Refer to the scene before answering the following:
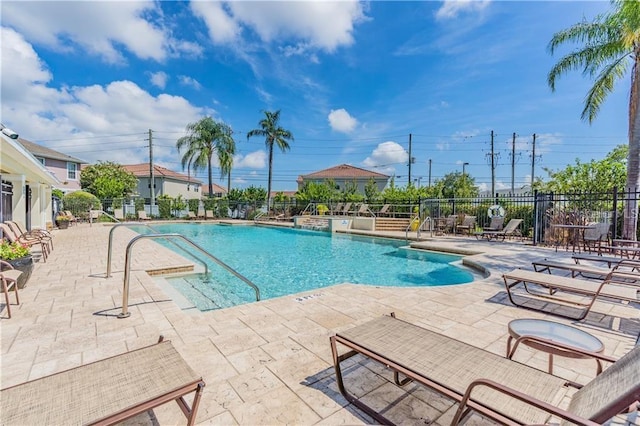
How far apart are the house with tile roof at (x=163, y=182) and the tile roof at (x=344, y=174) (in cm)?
1634

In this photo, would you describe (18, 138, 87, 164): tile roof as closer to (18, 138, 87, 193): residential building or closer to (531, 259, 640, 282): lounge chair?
(18, 138, 87, 193): residential building

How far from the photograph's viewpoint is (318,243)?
13.9 meters

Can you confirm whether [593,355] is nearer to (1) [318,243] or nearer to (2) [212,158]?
(1) [318,243]

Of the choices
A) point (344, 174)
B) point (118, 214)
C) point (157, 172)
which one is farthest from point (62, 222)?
point (344, 174)

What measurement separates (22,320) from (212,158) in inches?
974

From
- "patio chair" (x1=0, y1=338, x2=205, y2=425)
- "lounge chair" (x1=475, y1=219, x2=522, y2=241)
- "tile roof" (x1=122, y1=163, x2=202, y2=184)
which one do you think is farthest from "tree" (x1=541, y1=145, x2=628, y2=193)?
"tile roof" (x1=122, y1=163, x2=202, y2=184)

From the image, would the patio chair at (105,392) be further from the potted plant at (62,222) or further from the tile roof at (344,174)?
the tile roof at (344,174)

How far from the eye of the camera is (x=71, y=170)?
96.4ft

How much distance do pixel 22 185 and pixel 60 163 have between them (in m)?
23.3

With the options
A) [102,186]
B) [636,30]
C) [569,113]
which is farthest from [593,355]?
[102,186]

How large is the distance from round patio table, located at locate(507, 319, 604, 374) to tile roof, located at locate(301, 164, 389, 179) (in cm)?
3917

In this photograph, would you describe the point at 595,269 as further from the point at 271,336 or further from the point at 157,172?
the point at 157,172

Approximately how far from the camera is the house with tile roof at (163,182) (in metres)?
37.5

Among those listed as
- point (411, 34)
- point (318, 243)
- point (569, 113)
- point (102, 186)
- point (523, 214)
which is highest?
point (411, 34)
